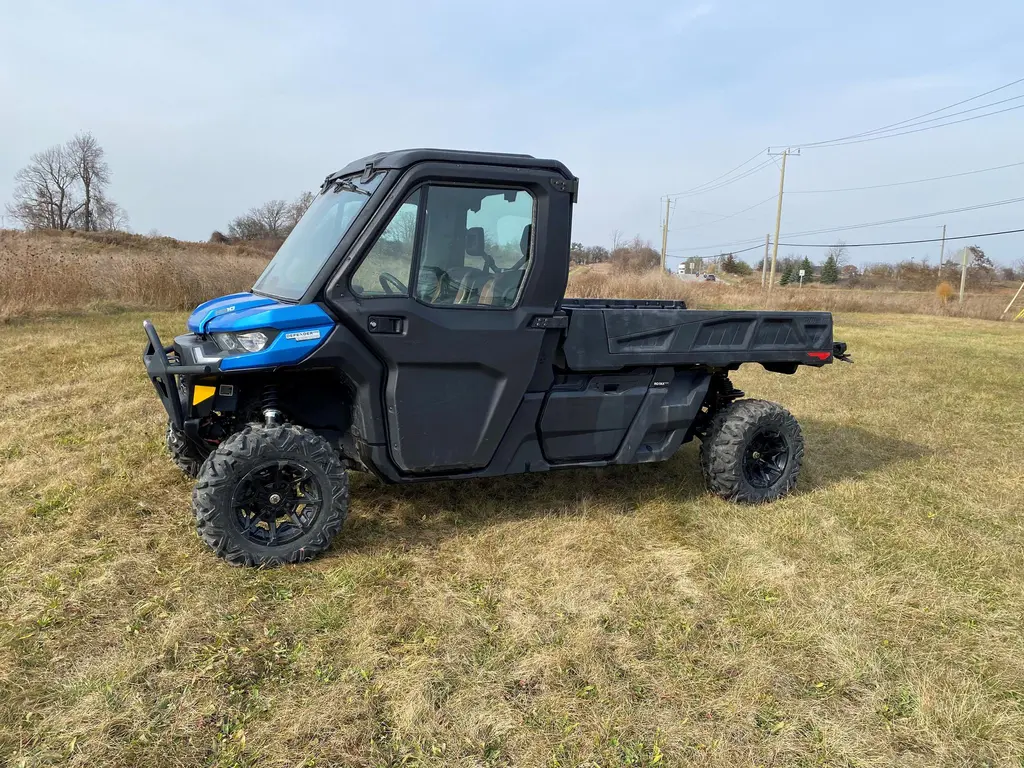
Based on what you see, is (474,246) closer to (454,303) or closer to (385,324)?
(454,303)

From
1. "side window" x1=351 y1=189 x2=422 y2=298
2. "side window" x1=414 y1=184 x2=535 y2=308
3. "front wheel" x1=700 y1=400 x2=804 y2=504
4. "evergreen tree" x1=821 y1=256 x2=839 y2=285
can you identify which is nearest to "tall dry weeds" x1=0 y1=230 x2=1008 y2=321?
"side window" x1=351 y1=189 x2=422 y2=298

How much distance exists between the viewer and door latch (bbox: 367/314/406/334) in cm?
339

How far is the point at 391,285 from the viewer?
11.3 feet

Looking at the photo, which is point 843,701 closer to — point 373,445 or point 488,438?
point 488,438

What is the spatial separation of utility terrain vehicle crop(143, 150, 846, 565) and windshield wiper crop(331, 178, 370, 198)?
11 millimetres

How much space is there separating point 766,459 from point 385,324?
9.92 ft

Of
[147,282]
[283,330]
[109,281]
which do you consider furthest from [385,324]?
[109,281]

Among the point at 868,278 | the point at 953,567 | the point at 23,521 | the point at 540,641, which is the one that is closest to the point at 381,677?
the point at 540,641

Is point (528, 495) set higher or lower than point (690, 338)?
lower

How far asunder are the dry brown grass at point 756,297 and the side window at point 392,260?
19032mm

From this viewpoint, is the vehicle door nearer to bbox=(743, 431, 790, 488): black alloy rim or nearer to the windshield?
the windshield

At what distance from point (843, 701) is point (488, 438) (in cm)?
204

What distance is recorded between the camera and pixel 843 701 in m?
2.66

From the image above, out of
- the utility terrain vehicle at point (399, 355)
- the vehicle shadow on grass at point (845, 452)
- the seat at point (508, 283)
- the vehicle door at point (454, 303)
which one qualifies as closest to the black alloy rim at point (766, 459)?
the vehicle shadow on grass at point (845, 452)
